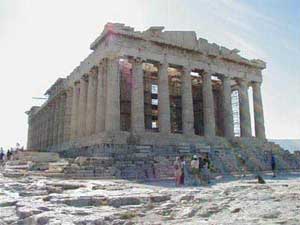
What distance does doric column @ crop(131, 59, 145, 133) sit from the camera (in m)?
Answer: 28.8

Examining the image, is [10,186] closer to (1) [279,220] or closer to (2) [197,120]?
(1) [279,220]

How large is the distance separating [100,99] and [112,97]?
2305 millimetres

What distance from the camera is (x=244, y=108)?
125 ft

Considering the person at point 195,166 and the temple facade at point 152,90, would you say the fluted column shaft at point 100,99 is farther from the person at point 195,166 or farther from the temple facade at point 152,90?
the person at point 195,166

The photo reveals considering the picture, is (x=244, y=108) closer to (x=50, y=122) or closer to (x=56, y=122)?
(x=56, y=122)

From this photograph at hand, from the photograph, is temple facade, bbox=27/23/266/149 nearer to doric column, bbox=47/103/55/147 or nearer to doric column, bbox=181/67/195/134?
doric column, bbox=181/67/195/134

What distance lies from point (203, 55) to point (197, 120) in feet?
33.3

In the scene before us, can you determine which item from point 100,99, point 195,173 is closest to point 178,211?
point 195,173

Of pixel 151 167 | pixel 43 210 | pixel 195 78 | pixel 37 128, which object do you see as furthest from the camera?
pixel 37 128

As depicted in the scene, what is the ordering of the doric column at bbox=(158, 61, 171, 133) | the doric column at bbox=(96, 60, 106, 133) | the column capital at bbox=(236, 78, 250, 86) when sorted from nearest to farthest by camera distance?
the doric column at bbox=(96, 60, 106, 133) < the doric column at bbox=(158, 61, 171, 133) < the column capital at bbox=(236, 78, 250, 86)

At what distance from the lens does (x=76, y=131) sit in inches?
1442

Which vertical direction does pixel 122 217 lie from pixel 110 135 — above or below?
below

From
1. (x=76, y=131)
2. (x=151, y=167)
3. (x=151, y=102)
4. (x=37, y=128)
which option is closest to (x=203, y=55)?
(x=151, y=102)

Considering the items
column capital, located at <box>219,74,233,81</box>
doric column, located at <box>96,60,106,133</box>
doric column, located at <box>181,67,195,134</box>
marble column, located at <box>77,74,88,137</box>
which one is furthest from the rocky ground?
column capital, located at <box>219,74,233,81</box>
